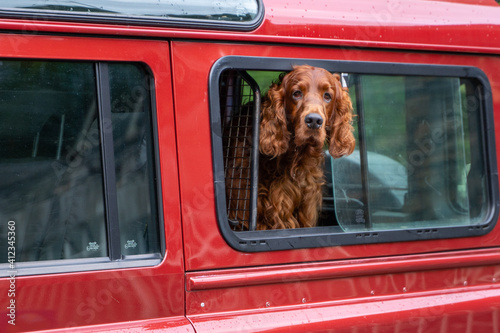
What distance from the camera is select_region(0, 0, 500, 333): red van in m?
2.23

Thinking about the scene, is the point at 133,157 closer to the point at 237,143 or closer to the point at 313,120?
the point at 237,143

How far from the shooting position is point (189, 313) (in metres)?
2.41

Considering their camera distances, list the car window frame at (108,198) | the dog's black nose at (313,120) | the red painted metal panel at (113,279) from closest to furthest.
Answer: the red painted metal panel at (113,279)
the car window frame at (108,198)
the dog's black nose at (313,120)

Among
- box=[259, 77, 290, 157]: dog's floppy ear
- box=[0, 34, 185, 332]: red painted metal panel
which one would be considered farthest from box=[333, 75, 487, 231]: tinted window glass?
box=[0, 34, 185, 332]: red painted metal panel

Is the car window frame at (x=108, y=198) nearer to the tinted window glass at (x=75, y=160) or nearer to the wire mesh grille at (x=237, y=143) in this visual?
the tinted window glass at (x=75, y=160)

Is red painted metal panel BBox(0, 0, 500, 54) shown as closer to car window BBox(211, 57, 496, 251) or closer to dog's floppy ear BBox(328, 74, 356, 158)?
car window BBox(211, 57, 496, 251)

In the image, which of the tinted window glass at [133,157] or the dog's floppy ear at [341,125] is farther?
the dog's floppy ear at [341,125]

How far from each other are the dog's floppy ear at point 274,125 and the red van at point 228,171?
0.24 feet

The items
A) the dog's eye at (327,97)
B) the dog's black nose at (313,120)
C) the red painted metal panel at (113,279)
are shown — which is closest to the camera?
the red painted metal panel at (113,279)

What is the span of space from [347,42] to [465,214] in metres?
1.15

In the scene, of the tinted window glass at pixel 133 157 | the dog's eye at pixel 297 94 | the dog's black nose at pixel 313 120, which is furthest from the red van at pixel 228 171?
the dog's black nose at pixel 313 120

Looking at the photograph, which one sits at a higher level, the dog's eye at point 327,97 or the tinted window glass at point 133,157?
the dog's eye at point 327,97

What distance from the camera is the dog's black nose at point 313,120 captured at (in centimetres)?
287

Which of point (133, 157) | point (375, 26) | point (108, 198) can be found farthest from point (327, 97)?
point (108, 198)
